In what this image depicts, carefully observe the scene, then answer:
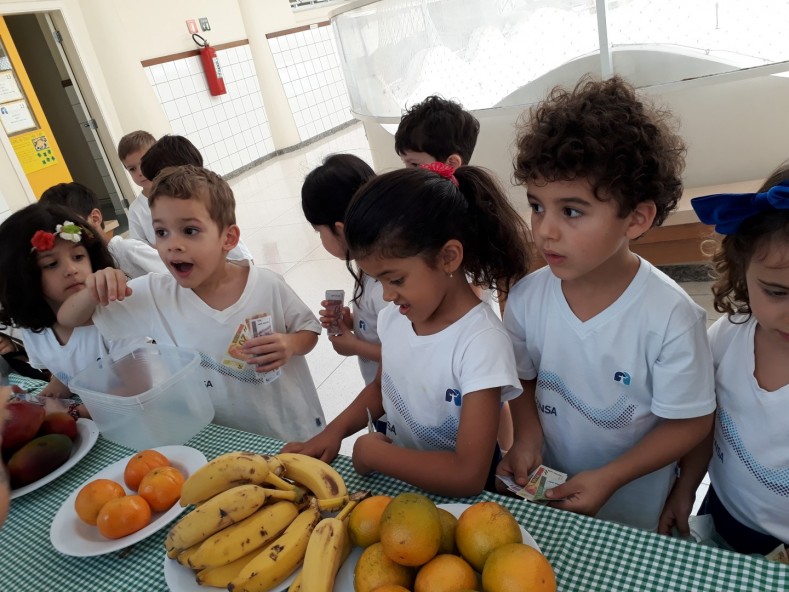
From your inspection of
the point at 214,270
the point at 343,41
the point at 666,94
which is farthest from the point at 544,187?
the point at 343,41

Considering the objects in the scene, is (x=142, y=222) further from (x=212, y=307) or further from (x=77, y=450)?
(x=77, y=450)

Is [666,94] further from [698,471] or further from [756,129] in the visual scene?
[698,471]

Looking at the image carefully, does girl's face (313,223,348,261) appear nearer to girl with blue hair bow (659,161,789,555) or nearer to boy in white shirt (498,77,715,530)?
boy in white shirt (498,77,715,530)

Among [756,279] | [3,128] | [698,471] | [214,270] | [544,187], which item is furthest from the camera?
[3,128]

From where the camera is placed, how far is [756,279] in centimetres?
95

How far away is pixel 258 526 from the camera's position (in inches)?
32.3

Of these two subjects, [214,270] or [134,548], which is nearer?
[134,548]

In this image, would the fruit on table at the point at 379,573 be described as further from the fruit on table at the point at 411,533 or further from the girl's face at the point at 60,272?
the girl's face at the point at 60,272

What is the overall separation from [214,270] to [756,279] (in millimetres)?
1286

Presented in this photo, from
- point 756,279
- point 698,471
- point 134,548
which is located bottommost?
point 698,471

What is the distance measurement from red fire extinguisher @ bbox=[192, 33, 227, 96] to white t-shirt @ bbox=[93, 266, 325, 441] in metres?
6.74

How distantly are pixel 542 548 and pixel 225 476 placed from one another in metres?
0.51

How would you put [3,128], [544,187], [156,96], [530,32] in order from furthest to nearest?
[156,96], [3,128], [530,32], [544,187]

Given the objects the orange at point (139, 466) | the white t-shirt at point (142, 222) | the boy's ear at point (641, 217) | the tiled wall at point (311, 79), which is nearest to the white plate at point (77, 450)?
the orange at point (139, 466)
